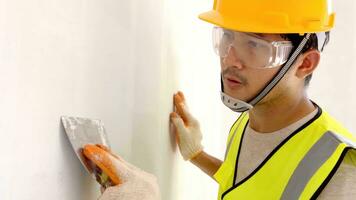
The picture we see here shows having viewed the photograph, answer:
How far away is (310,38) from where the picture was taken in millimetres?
1355

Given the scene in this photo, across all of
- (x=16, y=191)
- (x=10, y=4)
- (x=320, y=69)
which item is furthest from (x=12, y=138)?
(x=320, y=69)

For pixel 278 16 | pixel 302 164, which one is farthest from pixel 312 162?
pixel 278 16

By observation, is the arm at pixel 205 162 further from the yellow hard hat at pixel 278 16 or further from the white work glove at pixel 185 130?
the yellow hard hat at pixel 278 16

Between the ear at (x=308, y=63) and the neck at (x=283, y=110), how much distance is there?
82 mm

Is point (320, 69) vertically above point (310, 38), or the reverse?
point (310, 38)

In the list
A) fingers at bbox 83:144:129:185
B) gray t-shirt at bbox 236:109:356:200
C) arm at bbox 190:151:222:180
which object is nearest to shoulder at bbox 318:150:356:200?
gray t-shirt at bbox 236:109:356:200

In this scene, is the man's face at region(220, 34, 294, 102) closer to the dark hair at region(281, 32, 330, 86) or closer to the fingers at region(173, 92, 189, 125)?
the dark hair at region(281, 32, 330, 86)

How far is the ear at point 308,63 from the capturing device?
137cm

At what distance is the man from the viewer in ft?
4.00

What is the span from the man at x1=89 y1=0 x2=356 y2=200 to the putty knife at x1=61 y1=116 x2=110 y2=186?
0.47 meters

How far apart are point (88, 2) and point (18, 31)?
0.30 m

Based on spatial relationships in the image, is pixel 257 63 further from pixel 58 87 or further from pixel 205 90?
pixel 205 90

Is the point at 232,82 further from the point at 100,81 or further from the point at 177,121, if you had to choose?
the point at 177,121

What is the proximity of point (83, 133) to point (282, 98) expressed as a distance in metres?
0.69
